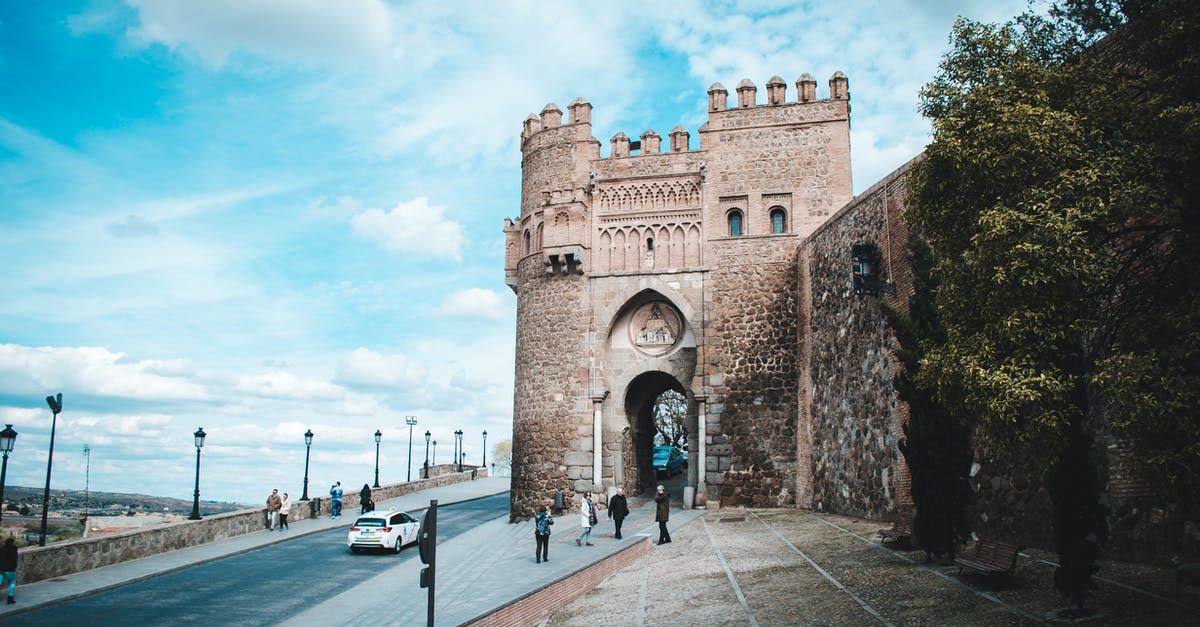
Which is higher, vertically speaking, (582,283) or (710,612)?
(582,283)

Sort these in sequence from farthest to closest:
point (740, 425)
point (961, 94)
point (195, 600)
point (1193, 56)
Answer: point (740, 425)
point (195, 600)
point (961, 94)
point (1193, 56)

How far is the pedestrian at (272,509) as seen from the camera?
22406mm

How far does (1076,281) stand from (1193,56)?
1930 millimetres

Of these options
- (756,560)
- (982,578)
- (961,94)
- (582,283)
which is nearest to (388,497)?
(582,283)

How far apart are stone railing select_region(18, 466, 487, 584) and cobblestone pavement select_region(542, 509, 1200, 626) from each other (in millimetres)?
9178

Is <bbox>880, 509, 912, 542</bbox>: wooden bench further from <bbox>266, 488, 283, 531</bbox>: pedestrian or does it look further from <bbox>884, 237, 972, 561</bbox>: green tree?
<bbox>266, 488, 283, 531</bbox>: pedestrian

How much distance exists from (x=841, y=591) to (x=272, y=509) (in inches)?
659

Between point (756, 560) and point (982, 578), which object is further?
point (756, 560)

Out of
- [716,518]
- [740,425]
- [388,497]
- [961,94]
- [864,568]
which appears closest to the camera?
[961,94]

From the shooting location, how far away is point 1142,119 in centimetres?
726

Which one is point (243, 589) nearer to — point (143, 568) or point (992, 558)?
point (143, 568)

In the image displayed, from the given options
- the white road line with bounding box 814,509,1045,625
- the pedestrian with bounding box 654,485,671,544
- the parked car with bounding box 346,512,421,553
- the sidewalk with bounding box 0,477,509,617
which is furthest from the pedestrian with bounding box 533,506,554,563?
the sidewalk with bounding box 0,477,509,617

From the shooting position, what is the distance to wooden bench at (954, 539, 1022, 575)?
9453mm

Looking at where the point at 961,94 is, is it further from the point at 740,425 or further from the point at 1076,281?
the point at 740,425
